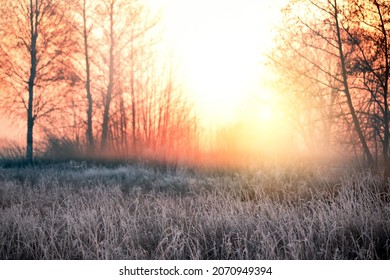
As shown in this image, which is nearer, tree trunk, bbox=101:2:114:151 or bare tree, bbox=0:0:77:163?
bare tree, bbox=0:0:77:163

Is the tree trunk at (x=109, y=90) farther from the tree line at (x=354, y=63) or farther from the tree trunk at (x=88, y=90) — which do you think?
the tree line at (x=354, y=63)

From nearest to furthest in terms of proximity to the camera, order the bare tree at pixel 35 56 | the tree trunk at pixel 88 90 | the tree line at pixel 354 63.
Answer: the tree line at pixel 354 63
the bare tree at pixel 35 56
the tree trunk at pixel 88 90

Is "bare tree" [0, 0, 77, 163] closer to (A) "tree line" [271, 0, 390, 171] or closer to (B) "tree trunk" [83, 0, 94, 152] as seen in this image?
(B) "tree trunk" [83, 0, 94, 152]

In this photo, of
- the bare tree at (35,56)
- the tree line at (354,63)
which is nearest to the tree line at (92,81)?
the bare tree at (35,56)

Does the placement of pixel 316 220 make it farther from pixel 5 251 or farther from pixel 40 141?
pixel 40 141

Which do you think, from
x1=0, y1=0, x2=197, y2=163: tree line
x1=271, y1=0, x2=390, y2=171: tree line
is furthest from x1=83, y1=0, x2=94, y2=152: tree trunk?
x1=271, y1=0, x2=390, y2=171: tree line

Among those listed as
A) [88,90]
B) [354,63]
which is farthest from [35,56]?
[354,63]

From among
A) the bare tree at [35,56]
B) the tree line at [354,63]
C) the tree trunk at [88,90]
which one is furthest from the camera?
the tree trunk at [88,90]

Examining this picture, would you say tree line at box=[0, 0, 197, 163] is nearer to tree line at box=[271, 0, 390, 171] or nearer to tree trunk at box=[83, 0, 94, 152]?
tree trunk at box=[83, 0, 94, 152]

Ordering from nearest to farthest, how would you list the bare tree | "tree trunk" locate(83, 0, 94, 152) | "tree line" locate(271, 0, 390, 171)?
1. "tree line" locate(271, 0, 390, 171)
2. the bare tree
3. "tree trunk" locate(83, 0, 94, 152)

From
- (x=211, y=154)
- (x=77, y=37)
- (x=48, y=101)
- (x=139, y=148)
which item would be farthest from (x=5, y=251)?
(x=77, y=37)

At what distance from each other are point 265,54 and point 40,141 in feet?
35.3

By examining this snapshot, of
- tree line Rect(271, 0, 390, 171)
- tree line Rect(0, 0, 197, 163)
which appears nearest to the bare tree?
tree line Rect(0, 0, 197, 163)

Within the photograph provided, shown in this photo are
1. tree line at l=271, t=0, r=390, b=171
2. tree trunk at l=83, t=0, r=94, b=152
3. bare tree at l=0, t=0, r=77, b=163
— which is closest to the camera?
tree line at l=271, t=0, r=390, b=171
